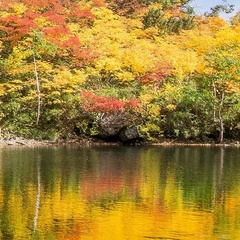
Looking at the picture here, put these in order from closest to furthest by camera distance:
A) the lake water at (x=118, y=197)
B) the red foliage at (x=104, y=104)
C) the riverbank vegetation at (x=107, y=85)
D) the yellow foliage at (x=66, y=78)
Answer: the lake water at (x=118, y=197) → the red foliage at (x=104, y=104) → the yellow foliage at (x=66, y=78) → the riverbank vegetation at (x=107, y=85)

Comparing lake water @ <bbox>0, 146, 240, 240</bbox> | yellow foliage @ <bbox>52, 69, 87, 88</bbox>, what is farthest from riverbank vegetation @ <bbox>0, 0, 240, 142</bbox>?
lake water @ <bbox>0, 146, 240, 240</bbox>

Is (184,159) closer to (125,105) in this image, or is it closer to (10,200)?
(125,105)

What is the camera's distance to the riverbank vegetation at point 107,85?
89.1 ft

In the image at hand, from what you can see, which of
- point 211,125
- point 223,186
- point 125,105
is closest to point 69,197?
point 223,186

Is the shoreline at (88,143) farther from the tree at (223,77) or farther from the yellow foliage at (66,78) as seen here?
the yellow foliage at (66,78)

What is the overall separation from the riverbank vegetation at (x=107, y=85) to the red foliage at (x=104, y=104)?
1.9 inches

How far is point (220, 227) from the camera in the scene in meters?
9.62

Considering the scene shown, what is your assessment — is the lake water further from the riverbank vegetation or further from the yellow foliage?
the yellow foliage

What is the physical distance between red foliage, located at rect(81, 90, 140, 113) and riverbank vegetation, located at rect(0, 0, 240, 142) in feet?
0.16

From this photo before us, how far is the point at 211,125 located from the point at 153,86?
3.63 metres

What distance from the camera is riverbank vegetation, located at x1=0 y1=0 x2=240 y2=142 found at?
27172 millimetres

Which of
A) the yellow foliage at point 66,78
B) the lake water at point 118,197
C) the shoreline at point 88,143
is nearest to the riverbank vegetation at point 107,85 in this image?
the yellow foliage at point 66,78

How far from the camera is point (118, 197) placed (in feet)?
40.6

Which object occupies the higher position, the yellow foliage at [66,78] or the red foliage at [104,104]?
the yellow foliage at [66,78]
